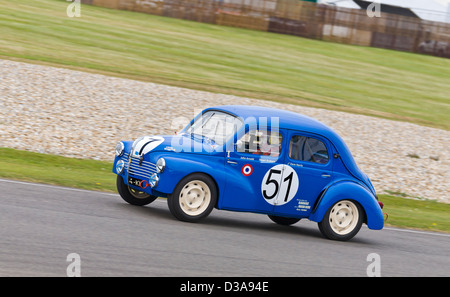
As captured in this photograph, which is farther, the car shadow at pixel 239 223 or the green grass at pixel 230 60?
the green grass at pixel 230 60

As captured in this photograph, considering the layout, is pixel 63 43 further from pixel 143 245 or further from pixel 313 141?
pixel 143 245

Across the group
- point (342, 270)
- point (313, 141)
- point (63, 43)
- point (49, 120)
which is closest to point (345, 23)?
point (63, 43)

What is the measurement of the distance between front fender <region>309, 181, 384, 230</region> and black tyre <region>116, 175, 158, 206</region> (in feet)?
8.22

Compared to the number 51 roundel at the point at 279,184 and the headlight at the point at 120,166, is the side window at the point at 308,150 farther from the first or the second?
the headlight at the point at 120,166

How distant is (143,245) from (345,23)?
3225 centimetres

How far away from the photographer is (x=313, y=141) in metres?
9.94

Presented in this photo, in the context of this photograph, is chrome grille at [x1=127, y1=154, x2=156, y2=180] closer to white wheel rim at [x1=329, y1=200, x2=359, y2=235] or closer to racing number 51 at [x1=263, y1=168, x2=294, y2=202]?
racing number 51 at [x1=263, y1=168, x2=294, y2=202]

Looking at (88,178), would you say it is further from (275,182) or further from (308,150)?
(308,150)

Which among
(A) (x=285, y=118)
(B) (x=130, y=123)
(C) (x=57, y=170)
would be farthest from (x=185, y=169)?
(B) (x=130, y=123)

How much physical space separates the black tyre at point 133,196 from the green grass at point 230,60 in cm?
1220

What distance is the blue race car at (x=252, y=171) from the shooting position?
29.9 feet

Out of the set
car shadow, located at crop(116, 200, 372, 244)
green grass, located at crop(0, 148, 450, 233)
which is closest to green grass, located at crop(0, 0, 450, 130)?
green grass, located at crop(0, 148, 450, 233)

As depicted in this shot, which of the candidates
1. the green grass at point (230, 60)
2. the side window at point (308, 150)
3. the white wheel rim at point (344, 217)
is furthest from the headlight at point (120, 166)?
the green grass at point (230, 60)

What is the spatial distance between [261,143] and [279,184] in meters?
0.64
